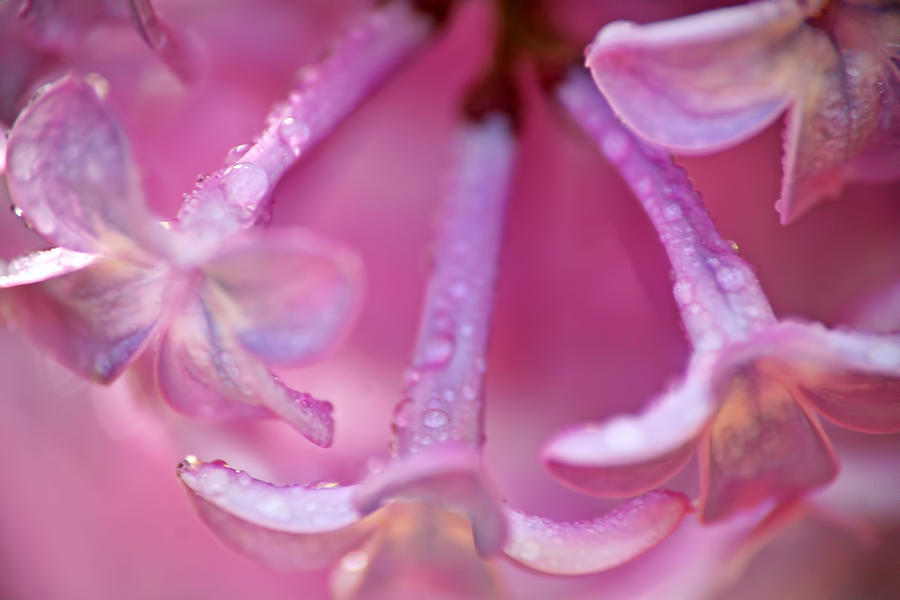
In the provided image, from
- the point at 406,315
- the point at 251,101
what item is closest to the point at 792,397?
the point at 406,315

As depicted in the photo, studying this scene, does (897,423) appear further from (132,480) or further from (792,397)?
(132,480)

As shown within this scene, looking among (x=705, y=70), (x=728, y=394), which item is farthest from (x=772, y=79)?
(x=728, y=394)

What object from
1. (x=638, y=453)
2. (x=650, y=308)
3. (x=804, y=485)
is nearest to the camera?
(x=638, y=453)

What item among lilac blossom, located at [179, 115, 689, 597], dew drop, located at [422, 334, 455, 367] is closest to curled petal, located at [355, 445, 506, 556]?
lilac blossom, located at [179, 115, 689, 597]

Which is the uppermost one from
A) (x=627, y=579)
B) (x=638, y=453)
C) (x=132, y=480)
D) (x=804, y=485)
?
(x=638, y=453)

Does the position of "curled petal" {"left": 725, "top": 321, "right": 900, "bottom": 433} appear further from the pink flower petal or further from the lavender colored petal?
the lavender colored petal
